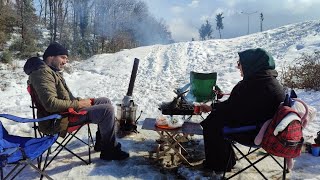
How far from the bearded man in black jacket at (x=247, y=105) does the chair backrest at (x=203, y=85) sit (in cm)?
232

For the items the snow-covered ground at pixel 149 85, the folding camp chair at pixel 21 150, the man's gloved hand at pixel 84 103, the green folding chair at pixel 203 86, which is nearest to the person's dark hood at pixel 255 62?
the snow-covered ground at pixel 149 85

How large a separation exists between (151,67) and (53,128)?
10.5 metres

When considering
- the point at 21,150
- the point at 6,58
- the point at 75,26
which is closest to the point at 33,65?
the point at 21,150

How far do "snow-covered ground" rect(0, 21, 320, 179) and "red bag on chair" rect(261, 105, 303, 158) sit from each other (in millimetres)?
885

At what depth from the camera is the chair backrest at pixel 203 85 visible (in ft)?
20.0

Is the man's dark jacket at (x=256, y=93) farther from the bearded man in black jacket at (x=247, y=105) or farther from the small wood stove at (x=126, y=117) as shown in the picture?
the small wood stove at (x=126, y=117)

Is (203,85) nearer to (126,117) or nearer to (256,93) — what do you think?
(126,117)

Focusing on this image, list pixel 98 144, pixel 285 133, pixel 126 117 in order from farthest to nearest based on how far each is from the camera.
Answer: pixel 126 117 → pixel 98 144 → pixel 285 133

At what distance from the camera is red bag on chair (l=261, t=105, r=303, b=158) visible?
2.92m

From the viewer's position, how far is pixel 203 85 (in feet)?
20.1

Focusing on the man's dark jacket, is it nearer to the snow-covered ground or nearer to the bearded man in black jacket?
the bearded man in black jacket

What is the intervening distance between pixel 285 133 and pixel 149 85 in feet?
23.7

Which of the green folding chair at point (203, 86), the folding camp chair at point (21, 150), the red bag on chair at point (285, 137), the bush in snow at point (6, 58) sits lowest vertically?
the folding camp chair at point (21, 150)

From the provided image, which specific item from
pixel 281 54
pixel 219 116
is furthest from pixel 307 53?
pixel 219 116
